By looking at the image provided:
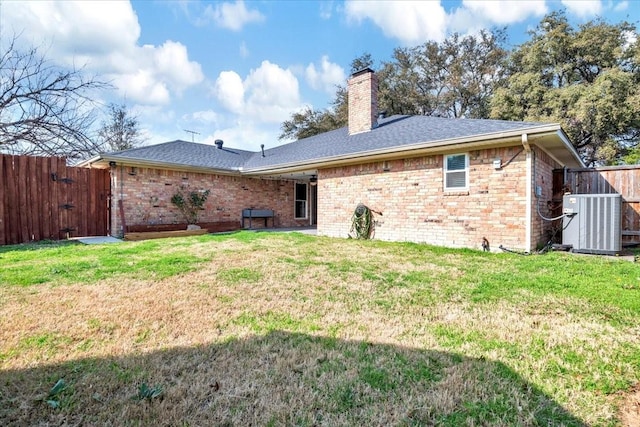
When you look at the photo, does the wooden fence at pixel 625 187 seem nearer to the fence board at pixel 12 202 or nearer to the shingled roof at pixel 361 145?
the shingled roof at pixel 361 145

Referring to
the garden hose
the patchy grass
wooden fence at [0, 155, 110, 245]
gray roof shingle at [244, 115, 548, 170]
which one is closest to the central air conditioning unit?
the patchy grass

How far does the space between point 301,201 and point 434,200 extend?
8.25m

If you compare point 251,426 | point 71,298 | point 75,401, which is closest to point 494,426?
point 251,426

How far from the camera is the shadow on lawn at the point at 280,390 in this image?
66.0 inches

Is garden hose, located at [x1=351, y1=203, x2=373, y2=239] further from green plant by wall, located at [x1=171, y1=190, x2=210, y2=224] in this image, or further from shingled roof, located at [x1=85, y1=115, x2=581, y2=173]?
green plant by wall, located at [x1=171, y1=190, x2=210, y2=224]

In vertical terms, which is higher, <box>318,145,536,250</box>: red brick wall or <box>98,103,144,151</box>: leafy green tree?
<box>98,103,144,151</box>: leafy green tree

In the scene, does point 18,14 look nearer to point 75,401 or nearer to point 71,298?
point 71,298

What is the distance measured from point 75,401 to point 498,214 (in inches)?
283

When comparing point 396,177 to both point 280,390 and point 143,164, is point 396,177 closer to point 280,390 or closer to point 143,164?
point 280,390

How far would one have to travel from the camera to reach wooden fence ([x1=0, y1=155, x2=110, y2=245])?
8.17 metres

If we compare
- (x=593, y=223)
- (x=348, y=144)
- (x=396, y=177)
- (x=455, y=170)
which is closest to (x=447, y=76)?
(x=348, y=144)

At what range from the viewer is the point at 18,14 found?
7.92 m

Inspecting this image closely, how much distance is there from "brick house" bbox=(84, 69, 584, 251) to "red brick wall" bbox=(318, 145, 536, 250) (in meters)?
0.02

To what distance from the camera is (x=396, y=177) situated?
27.5 ft
